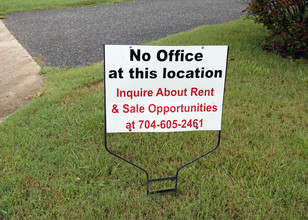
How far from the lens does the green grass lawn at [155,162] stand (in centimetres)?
236

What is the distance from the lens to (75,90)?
4.34 metres

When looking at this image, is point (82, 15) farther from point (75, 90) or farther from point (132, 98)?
point (132, 98)

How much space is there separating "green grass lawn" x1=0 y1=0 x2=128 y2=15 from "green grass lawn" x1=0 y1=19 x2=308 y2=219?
25.8 ft

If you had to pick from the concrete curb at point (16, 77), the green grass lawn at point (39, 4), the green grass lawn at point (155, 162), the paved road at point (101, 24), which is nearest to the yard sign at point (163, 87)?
the green grass lawn at point (155, 162)

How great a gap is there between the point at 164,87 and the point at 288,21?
3.73 metres

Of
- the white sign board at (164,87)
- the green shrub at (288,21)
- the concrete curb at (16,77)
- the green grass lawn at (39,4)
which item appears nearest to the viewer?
the white sign board at (164,87)

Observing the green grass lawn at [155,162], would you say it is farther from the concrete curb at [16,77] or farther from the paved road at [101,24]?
the paved road at [101,24]

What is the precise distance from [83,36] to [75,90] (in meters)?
3.59

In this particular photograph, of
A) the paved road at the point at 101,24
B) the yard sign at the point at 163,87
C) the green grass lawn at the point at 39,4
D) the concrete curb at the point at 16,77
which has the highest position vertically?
the yard sign at the point at 163,87

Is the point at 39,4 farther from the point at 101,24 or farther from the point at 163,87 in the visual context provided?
the point at 163,87

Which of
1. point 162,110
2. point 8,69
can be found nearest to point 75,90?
point 8,69

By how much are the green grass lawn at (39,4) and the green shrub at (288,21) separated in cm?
788

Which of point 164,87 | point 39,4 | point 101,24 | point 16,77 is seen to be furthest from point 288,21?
point 39,4

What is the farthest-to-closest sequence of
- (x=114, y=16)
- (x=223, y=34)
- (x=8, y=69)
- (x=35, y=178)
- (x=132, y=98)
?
(x=114, y=16)
(x=223, y=34)
(x=8, y=69)
(x=35, y=178)
(x=132, y=98)
